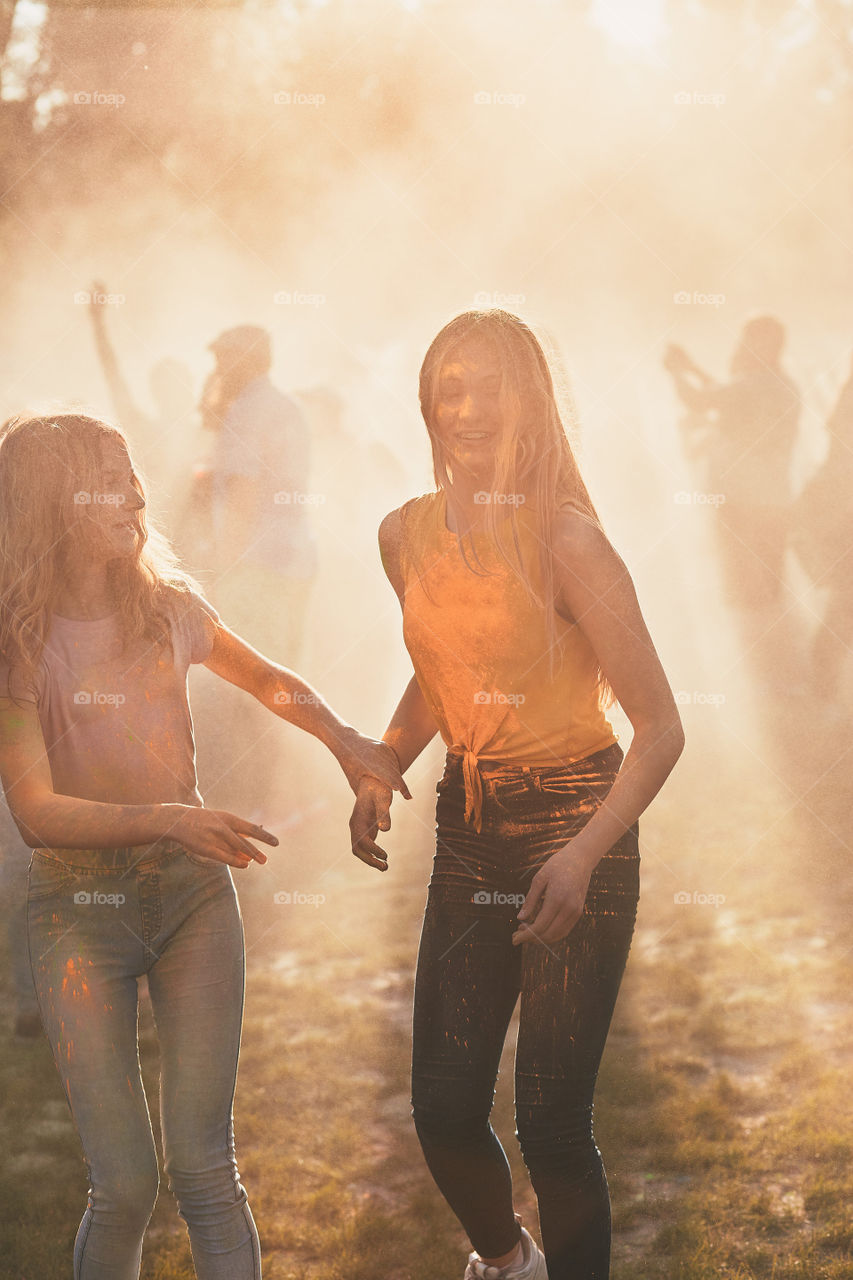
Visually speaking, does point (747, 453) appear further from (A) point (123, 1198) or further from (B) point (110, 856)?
(A) point (123, 1198)

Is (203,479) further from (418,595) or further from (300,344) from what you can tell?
(418,595)

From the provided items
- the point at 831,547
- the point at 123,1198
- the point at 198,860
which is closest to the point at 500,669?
the point at 198,860

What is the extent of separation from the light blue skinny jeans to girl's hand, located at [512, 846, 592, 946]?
572 mm

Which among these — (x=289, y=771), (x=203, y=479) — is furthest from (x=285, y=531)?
(x=289, y=771)

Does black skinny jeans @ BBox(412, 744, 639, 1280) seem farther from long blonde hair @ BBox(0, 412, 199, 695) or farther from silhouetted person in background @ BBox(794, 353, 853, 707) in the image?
silhouetted person in background @ BBox(794, 353, 853, 707)

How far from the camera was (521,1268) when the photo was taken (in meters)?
2.20

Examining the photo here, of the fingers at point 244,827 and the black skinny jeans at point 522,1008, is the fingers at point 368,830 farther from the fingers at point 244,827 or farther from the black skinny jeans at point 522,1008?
the fingers at point 244,827

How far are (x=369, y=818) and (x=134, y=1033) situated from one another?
1.99ft

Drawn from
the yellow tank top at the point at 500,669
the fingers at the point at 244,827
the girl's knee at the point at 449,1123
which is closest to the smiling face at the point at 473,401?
the yellow tank top at the point at 500,669

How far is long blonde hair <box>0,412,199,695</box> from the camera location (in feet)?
6.88

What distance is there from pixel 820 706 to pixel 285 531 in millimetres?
3827

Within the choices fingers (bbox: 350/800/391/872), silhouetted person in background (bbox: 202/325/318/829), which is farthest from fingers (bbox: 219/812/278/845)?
silhouetted person in background (bbox: 202/325/318/829)

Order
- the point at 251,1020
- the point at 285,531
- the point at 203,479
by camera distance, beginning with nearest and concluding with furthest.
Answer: the point at 251,1020
the point at 285,531
the point at 203,479

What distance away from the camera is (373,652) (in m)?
7.60
